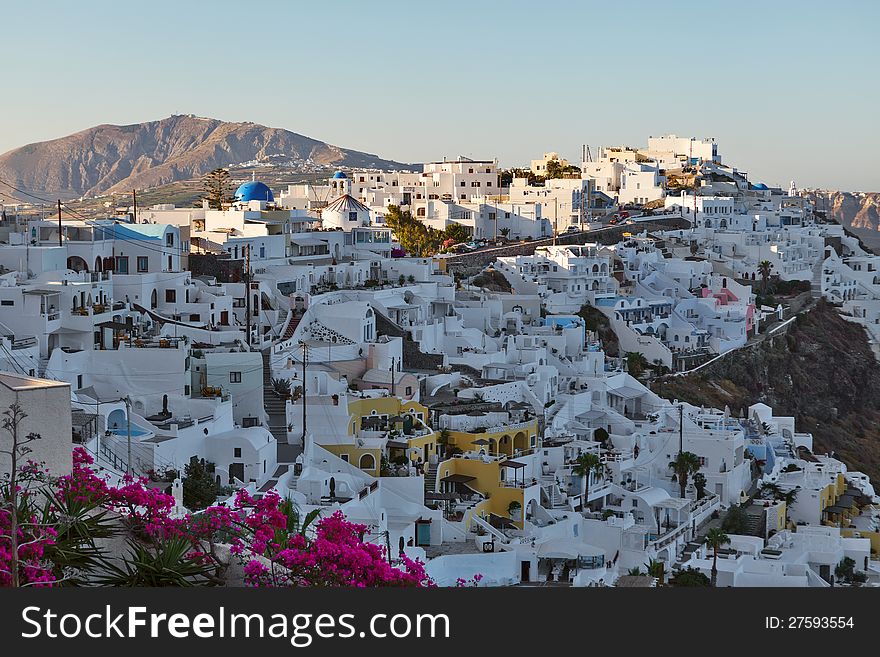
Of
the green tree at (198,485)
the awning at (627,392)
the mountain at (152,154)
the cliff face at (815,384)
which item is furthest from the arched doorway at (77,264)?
the mountain at (152,154)

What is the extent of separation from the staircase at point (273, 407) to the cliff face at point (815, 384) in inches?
371

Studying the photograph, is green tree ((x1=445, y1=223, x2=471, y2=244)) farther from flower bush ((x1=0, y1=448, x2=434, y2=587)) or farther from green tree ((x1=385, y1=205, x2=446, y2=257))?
flower bush ((x1=0, y1=448, x2=434, y2=587))

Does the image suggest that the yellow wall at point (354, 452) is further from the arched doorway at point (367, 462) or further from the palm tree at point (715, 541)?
the palm tree at point (715, 541)

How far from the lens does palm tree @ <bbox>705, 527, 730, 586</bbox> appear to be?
44.9ft

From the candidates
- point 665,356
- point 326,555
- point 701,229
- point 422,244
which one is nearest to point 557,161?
point 701,229

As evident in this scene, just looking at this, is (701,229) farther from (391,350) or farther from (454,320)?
(391,350)

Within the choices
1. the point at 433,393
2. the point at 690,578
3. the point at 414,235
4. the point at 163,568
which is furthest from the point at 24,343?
the point at 414,235

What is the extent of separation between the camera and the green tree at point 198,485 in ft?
40.6

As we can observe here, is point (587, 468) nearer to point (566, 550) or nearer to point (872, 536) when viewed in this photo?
point (566, 550)

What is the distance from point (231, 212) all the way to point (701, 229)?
17201mm

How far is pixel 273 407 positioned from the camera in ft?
57.3

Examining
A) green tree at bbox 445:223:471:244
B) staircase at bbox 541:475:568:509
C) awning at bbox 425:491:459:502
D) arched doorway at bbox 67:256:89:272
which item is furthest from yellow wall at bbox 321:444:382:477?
green tree at bbox 445:223:471:244

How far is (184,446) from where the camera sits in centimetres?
1408

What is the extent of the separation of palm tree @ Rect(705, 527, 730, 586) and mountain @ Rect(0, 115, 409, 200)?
7950 cm
